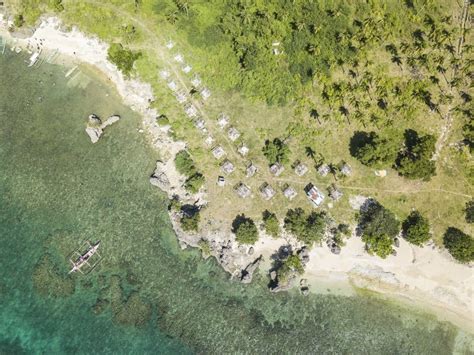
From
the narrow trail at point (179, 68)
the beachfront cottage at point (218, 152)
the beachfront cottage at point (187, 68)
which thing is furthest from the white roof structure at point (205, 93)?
the beachfront cottage at point (218, 152)

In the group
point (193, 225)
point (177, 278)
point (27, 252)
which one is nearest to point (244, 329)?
point (177, 278)

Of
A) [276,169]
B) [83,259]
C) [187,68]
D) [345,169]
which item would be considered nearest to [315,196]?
[345,169]

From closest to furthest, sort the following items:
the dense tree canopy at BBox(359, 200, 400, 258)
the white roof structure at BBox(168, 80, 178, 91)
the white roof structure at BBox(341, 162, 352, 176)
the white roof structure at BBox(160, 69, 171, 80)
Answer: the dense tree canopy at BBox(359, 200, 400, 258) → the white roof structure at BBox(341, 162, 352, 176) → the white roof structure at BBox(168, 80, 178, 91) → the white roof structure at BBox(160, 69, 171, 80)

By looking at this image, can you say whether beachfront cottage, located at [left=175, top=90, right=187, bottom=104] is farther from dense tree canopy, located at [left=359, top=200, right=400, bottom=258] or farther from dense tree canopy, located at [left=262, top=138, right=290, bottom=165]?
dense tree canopy, located at [left=359, top=200, right=400, bottom=258]

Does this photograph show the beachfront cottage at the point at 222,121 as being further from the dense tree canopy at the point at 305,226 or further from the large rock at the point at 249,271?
the large rock at the point at 249,271

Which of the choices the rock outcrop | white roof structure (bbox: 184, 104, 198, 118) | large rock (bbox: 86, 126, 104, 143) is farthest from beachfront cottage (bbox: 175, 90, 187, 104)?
large rock (bbox: 86, 126, 104, 143)

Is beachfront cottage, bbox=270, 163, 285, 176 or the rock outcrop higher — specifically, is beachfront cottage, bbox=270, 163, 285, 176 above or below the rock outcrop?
below

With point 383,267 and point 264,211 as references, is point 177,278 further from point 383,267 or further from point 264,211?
point 383,267

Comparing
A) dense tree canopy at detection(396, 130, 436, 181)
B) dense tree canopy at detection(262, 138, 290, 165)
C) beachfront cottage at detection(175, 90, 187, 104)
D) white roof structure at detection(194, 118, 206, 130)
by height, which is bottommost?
dense tree canopy at detection(396, 130, 436, 181)
